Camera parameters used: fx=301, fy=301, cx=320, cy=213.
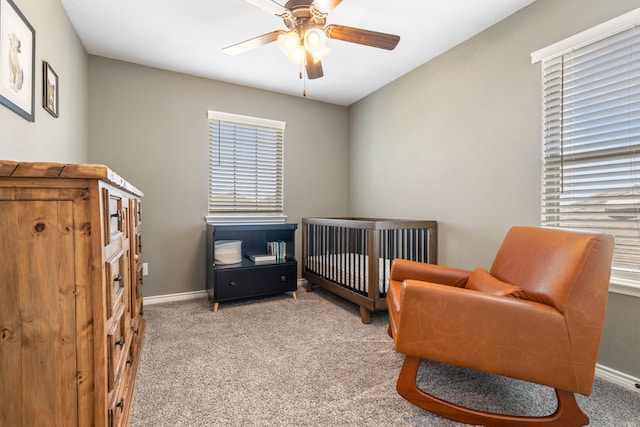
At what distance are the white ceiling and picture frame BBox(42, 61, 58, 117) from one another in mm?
638

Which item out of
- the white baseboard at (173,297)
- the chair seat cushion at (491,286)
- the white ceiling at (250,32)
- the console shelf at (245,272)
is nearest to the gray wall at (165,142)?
the white baseboard at (173,297)

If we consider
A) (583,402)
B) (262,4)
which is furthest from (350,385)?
(262,4)

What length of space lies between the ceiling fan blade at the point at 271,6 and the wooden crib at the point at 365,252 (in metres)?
1.58

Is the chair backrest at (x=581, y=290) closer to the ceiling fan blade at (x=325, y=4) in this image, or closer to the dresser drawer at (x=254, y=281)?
the ceiling fan blade at (x=325, y=4)

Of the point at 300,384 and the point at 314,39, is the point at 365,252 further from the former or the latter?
the point at 314,39

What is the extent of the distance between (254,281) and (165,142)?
168cm

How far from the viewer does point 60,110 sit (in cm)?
204

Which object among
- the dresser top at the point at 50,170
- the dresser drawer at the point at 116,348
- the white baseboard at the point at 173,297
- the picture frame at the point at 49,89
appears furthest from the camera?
the white baseboard at the point at 173,297

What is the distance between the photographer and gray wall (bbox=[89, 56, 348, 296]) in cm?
285

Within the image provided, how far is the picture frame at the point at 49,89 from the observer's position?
5.74ft

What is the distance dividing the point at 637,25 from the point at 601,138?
0.58 meters

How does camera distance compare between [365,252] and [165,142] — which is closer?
[365,252]

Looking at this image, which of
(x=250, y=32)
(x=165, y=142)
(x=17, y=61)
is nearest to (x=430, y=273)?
(x=250, y=32)

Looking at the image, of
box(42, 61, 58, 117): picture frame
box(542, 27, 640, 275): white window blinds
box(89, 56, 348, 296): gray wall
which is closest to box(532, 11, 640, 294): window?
box(542, 27, 640, 275): white window blinds
